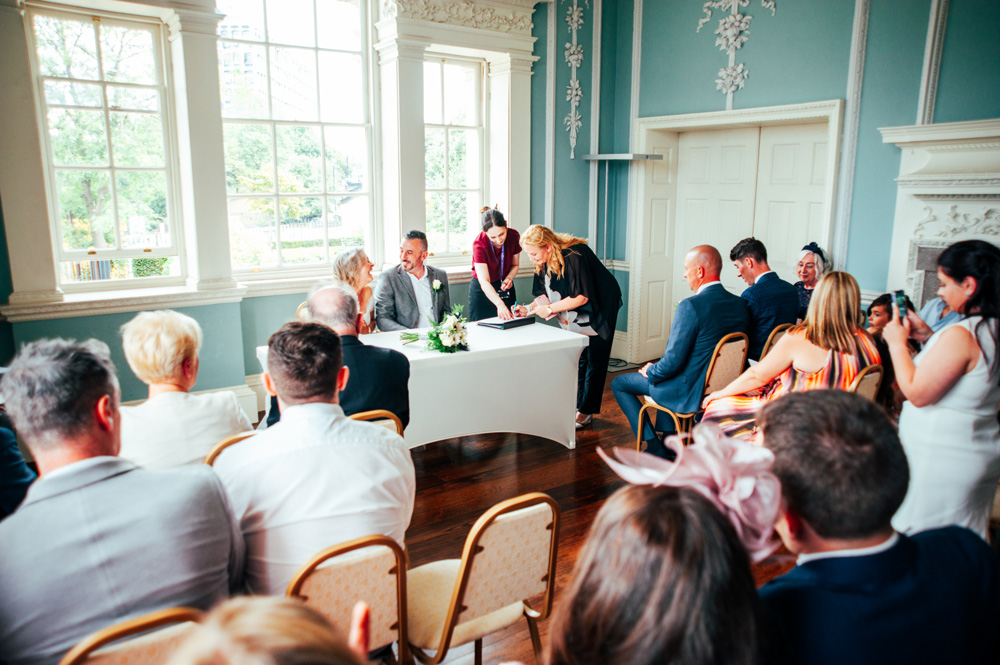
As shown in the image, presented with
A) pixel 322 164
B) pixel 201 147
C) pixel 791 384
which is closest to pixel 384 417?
pixel 791 384

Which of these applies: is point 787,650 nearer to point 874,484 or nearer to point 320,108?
point 874,484

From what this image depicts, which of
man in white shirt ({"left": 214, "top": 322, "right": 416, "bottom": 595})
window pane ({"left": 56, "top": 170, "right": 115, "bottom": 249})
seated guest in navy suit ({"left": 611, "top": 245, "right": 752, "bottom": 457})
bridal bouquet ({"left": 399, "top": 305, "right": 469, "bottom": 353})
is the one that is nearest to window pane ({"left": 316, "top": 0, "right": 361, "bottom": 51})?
window pane ({"left": 56, "top": 170, "right": 115, "bottom": 249})

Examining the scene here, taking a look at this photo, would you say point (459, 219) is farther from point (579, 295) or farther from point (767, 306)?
point (767, 306)

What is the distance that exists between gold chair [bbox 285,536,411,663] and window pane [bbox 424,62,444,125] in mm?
4556

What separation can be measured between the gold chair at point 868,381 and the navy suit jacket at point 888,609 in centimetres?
184

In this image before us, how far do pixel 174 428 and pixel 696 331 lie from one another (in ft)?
8.26

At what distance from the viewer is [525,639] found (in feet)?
8.21

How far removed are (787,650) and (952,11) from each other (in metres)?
4.50

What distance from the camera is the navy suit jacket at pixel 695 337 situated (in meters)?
3.55

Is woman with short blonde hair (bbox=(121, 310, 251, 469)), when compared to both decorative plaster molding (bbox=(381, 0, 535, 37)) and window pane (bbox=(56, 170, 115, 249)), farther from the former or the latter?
decorative plaster molding (bbox=(381, 0, 535, 37))

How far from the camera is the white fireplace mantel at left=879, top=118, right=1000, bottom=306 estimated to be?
3945 millimetres

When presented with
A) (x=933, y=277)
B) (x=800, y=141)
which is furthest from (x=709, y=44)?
(x=933, y=277)

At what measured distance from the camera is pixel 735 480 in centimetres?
102

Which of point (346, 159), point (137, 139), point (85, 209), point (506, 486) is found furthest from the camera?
point (346, 159)
